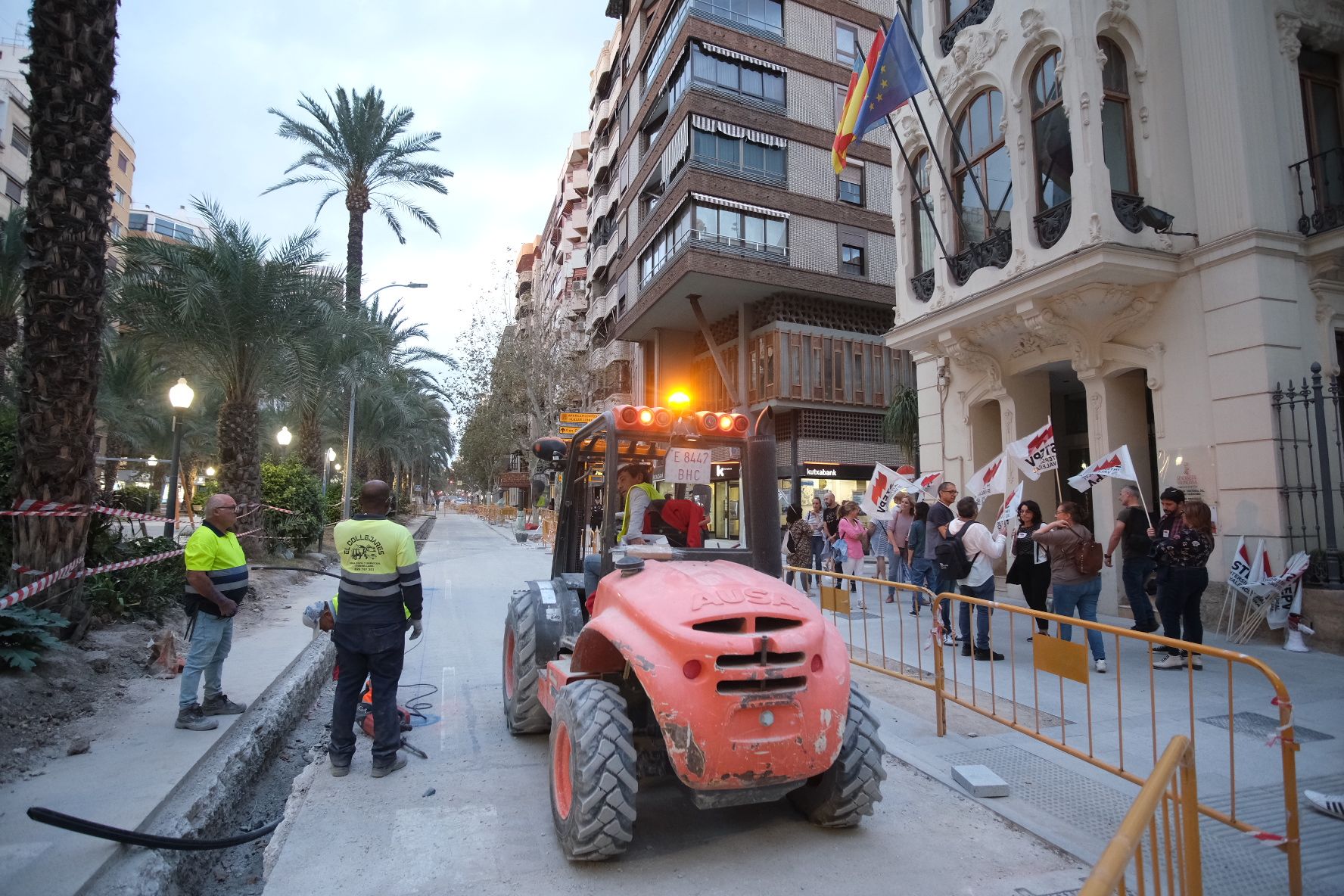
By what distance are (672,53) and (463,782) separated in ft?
89.0

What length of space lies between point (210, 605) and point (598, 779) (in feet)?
12.4

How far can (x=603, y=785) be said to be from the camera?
332cm

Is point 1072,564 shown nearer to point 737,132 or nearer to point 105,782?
point 105,782

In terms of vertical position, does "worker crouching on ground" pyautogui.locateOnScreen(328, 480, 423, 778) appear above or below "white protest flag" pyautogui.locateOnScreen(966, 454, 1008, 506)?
below

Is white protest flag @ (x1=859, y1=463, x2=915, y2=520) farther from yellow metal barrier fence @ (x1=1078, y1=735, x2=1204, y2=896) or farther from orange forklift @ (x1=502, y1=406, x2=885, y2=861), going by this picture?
yellow metal barrier fence @ (x1=1078, y1=735, x2=1204, y2=896)

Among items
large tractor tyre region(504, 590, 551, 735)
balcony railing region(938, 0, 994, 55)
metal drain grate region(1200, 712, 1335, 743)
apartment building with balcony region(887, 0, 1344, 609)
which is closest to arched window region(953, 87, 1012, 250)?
apartment building with balcony region(887, 0, 1344, 609)

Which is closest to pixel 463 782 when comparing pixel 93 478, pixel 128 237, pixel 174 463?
pixel 93 478

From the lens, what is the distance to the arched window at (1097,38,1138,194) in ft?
34.0

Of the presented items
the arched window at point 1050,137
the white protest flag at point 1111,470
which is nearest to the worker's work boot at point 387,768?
the white protest flag at point 1111,470

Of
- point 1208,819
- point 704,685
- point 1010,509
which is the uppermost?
point 1010,509

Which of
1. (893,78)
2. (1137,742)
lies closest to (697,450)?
(1137,742)

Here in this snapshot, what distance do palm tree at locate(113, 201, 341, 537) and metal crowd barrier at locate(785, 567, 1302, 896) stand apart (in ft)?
39.1

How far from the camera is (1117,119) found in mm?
10555

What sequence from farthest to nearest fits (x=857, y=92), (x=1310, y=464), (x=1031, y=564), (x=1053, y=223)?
1. (x=857, y=92)
2. (x=1053, y=223)
3. (x=1310, y=464)
4. (x=1031, y=564)
